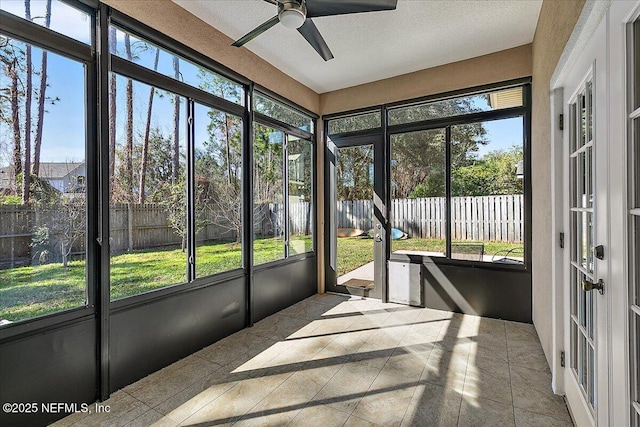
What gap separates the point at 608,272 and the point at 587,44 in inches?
44.4

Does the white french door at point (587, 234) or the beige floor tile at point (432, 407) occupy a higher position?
the white french door at point (587, 234)

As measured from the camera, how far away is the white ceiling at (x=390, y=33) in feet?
9.19

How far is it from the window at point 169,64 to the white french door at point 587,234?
2.93 meters

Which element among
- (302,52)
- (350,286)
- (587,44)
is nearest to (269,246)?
(350,286)

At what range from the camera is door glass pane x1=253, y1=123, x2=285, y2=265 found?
377 cm

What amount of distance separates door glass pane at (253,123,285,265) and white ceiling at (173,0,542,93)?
964mm

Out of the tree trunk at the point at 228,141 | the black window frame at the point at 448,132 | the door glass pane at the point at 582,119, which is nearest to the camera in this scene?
the door glass pane at the point at 582,119

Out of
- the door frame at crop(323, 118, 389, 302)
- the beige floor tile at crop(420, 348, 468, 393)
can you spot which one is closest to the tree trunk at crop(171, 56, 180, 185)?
the door frame at crop(323, 118, 389, 302)

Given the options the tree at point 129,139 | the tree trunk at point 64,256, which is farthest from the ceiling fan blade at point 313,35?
the tree trunk at point 64,256

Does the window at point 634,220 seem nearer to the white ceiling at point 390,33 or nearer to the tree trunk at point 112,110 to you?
the white ceiling at point 390,33

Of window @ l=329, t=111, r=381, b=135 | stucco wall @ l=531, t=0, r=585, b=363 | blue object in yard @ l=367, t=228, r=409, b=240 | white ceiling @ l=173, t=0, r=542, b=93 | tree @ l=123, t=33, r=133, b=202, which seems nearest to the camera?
stucco wall @ l=531, t=0, r=585, b=363

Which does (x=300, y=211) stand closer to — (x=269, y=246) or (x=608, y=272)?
(x=269, y=246)

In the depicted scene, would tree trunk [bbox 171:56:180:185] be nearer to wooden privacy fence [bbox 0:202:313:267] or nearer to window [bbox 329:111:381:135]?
wooden privacy fence [bbox 0:202:313:267]

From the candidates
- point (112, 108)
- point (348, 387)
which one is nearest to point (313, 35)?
point (112, 108)
